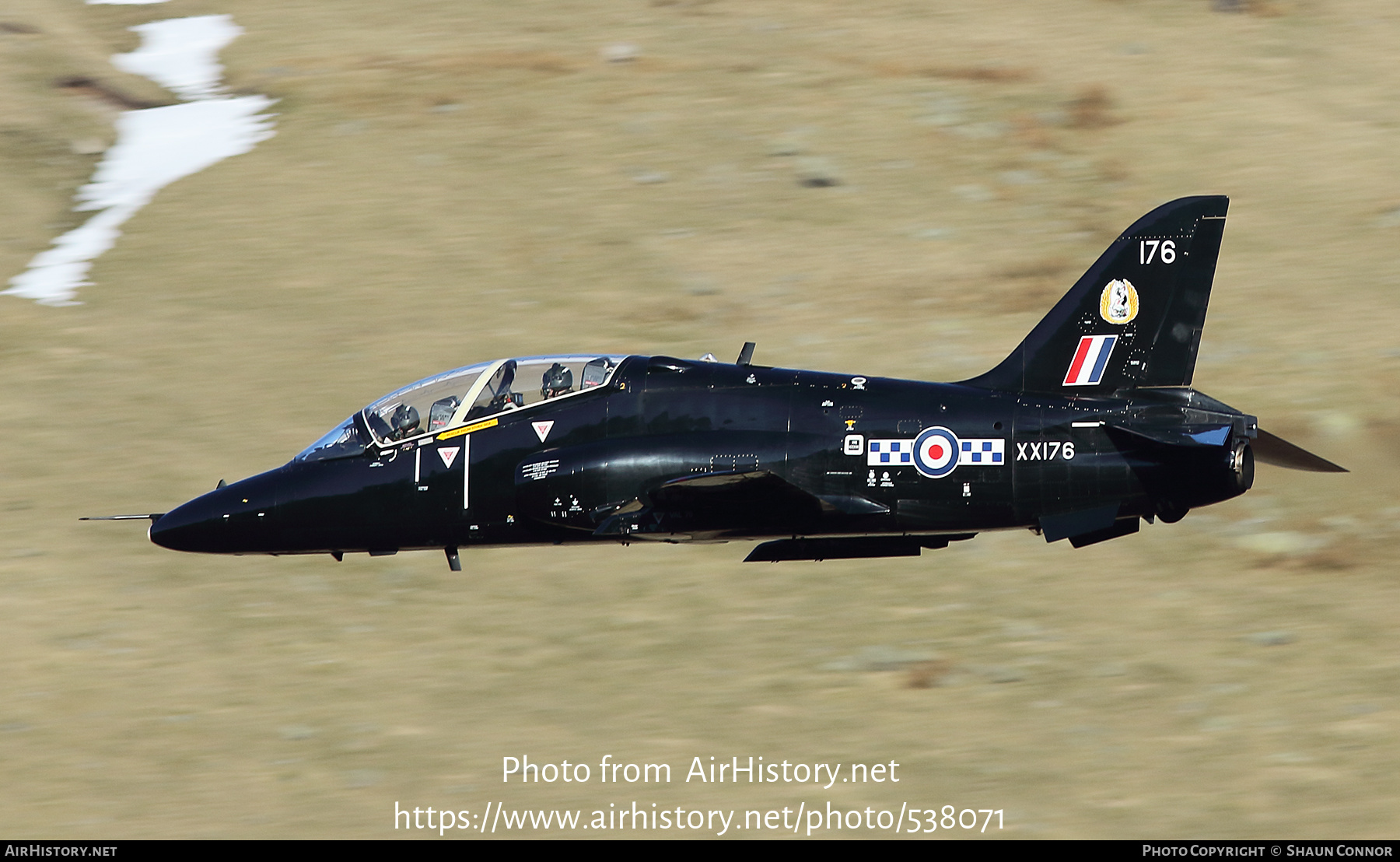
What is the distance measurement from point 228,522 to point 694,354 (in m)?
16.2

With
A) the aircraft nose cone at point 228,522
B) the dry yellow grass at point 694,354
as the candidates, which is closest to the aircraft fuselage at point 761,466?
the aircraft nose cone at point 228,522

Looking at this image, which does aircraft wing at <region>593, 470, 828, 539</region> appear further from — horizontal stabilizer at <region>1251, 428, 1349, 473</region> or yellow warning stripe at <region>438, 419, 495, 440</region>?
horizontal stabilizer at <region>1251, 428, 1349, 473</region>

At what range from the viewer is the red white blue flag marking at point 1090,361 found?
64.1 feet

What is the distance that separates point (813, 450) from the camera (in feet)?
63.5

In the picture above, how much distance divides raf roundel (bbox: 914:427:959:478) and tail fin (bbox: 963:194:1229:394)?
3.36 feet

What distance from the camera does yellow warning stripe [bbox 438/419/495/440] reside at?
800 inches

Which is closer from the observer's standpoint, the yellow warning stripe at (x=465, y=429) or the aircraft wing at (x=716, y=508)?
the aircraft wing at (x=716, y=508)

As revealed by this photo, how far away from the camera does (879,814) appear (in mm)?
24094

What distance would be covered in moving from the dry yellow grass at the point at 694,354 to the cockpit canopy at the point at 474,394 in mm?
6570

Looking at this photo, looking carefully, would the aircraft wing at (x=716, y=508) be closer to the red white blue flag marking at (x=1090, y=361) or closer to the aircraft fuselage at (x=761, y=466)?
the aircraft fuselage at (x=761, y=466)

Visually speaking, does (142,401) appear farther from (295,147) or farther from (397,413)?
(397,413)

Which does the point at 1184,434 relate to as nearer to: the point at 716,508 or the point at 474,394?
the point at 716,508

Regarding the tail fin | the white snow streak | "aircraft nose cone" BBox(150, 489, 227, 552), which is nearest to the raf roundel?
the tail fin
